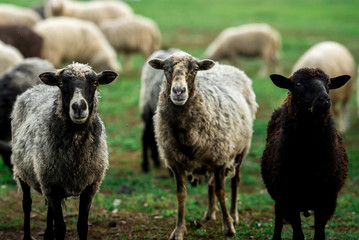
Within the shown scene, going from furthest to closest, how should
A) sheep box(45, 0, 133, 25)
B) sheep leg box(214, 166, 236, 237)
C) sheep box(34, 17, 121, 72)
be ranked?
sheep box(45, 0, 133, 25) → sheep box(34, 17, 121, 72) → sheep leg box(214, 166, 236, 237)

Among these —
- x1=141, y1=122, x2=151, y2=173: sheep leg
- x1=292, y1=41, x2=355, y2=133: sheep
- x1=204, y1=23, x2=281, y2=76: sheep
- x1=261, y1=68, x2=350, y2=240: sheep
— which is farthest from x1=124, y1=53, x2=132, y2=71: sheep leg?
x1=261, y1=68, x2=350, y2=240: sheep

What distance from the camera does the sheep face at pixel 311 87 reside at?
200 inches

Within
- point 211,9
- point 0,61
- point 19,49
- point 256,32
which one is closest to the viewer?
point 0,61

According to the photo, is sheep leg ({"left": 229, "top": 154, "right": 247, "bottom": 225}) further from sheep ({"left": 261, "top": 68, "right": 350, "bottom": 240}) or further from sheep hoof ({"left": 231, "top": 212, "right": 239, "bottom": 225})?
sheep ({"left": 261, "top": 68, "right": 350, "bottom": 240})

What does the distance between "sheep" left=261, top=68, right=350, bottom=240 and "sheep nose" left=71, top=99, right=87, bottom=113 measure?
1.89 m

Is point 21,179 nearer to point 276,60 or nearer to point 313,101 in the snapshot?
point 313,101

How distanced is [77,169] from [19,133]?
3.68 feet

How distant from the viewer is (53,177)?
547 centimetres

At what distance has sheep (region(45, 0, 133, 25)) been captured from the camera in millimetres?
21875

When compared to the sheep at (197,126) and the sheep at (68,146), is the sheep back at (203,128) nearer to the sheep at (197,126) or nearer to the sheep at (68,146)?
the sheep at (197,126)

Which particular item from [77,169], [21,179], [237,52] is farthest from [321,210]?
[237,52]

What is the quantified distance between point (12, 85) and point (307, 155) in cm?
512

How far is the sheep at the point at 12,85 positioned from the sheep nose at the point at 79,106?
12.4 ft

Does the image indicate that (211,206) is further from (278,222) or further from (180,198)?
(278,222)
